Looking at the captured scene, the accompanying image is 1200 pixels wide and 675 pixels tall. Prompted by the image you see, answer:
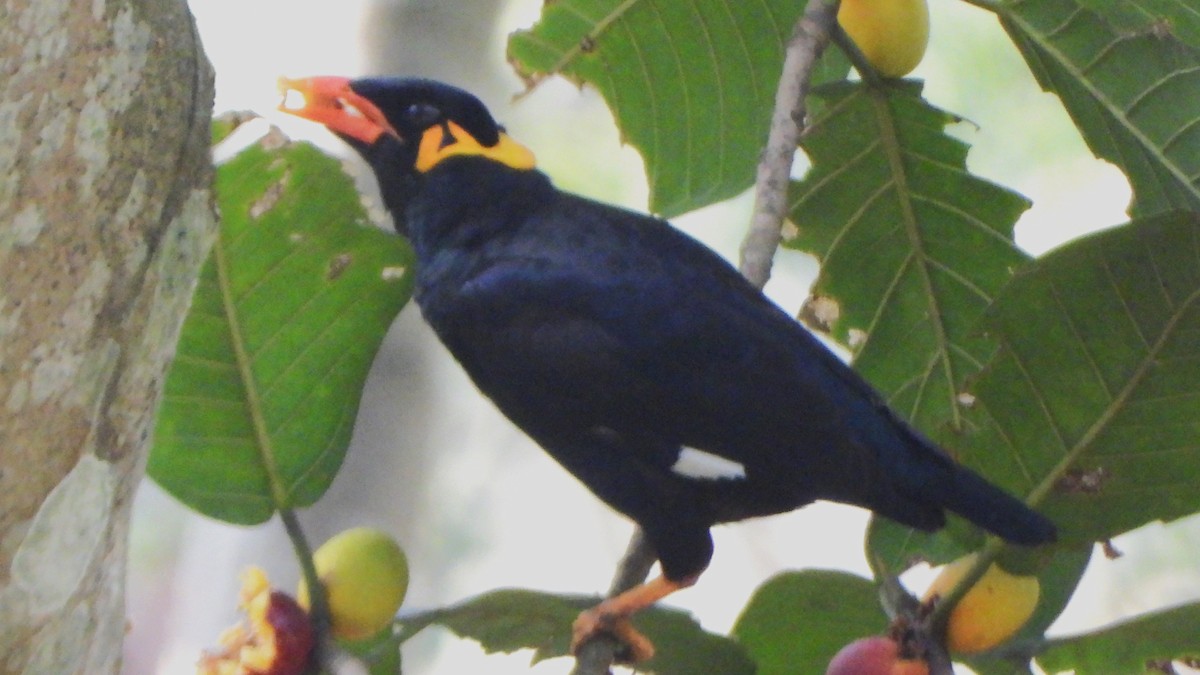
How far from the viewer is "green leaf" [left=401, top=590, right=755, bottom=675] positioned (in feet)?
4.71

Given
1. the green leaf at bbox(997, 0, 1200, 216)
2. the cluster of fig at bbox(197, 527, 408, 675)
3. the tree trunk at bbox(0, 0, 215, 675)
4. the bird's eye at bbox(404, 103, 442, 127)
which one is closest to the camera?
the tree trunk at bbox(0, 0, 215, 675)

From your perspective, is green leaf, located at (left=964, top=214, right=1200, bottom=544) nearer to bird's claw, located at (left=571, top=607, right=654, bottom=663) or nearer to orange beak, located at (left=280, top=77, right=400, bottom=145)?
bird's claw, located at (left=571, top=607, right=654, bottom=663)

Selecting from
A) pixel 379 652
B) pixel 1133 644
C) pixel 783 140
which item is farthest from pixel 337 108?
pixel 1133 644

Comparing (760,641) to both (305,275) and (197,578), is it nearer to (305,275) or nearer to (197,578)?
(305,275)

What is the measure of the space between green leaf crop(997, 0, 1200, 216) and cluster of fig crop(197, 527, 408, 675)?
1103 millimetres

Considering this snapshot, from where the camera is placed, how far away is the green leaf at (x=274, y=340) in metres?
1.49

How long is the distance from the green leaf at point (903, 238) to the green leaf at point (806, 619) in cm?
45

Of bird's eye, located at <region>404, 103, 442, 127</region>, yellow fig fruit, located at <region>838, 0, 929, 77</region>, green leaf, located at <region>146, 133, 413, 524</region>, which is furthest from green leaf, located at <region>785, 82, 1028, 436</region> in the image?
green leaf, located at <region>146, 133, 413, 524</region>

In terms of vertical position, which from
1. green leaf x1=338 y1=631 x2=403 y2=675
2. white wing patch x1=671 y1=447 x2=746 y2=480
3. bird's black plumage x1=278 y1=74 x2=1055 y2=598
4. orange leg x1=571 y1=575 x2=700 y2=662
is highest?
bird's black plumage x1=278 y1=74 x2=1055 y2=598

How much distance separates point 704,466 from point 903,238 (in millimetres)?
507

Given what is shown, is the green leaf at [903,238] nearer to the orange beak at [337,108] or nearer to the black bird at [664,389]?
the black bird at [664,389]

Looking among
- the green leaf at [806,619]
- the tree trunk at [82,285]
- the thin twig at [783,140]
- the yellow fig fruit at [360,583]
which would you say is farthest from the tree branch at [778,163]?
the tree trunk at [82,285]

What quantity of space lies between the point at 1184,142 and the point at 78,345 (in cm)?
145

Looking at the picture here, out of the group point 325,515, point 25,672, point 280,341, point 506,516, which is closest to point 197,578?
point 325,515
